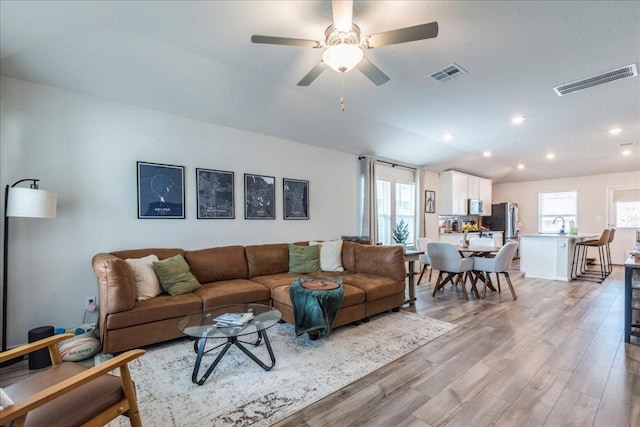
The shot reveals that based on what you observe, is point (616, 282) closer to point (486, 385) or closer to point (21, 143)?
point (486, 385)

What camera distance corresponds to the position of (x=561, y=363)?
246 cm

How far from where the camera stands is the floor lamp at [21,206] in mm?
2439

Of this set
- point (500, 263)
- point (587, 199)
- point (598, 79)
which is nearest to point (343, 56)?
point (598, 79)

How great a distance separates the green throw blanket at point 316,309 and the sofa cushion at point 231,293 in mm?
606

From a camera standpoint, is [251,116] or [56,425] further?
[251,116]

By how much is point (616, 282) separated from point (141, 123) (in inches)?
340

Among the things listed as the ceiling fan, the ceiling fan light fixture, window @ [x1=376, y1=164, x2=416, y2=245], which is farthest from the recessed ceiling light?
the ceiling fan light fixture

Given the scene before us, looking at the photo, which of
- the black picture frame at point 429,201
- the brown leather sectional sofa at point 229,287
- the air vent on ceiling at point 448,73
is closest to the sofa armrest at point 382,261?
the brown leather sectional sofa at point 229,287

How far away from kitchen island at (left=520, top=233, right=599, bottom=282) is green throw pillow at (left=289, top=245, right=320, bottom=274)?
494 cm

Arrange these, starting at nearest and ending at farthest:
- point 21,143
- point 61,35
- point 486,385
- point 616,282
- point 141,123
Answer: point 486,385
point 61,35
point 21,143
point 141,123
point 616,282

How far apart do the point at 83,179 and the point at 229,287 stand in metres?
1.96

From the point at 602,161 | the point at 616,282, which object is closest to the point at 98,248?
the point at 616,282

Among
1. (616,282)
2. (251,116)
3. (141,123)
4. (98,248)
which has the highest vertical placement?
(251,116)

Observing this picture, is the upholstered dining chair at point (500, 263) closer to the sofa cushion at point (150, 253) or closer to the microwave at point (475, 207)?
the microwave at point (475, 207)
